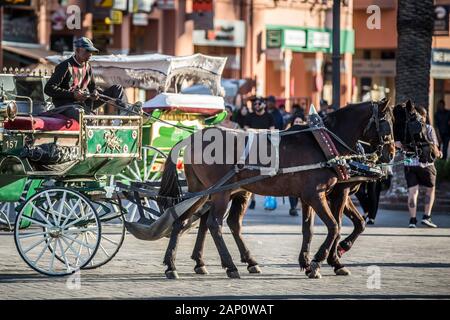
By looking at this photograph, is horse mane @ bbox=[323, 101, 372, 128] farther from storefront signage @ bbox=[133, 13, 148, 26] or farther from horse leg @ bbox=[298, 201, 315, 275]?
storefront signage @ bbox=[133, 13, 148, 26]

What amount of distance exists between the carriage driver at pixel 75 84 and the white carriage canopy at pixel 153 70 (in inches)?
296

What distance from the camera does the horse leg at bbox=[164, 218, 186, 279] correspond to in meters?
13.5

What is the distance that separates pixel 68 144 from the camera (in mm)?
13562

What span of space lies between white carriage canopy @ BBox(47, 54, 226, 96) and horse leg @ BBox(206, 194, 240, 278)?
8.62 m

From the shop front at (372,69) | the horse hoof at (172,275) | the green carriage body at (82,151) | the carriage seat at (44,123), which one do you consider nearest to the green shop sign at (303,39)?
the shop front at (372,69)

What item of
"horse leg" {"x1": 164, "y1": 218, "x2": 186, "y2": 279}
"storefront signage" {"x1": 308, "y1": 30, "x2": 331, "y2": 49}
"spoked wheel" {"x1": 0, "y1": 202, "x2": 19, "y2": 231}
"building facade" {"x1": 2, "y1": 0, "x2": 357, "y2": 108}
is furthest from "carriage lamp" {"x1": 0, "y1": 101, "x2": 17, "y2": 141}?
"storefront signage" {"x1": 308, "y1": 30, "x2": 331, "y2": 49}

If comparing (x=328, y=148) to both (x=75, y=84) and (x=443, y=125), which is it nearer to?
(x=75, y=84)

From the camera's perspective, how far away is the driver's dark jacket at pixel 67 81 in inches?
554

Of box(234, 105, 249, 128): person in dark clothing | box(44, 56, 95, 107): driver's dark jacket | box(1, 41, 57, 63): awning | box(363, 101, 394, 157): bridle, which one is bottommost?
box(234, 105, 249, 128): person in dark clothing

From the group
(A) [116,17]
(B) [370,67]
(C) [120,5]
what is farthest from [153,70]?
(B) [370,67]

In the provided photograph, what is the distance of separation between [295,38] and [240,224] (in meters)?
34.9

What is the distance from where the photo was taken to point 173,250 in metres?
13.7

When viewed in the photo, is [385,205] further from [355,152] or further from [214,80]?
[355,152]
